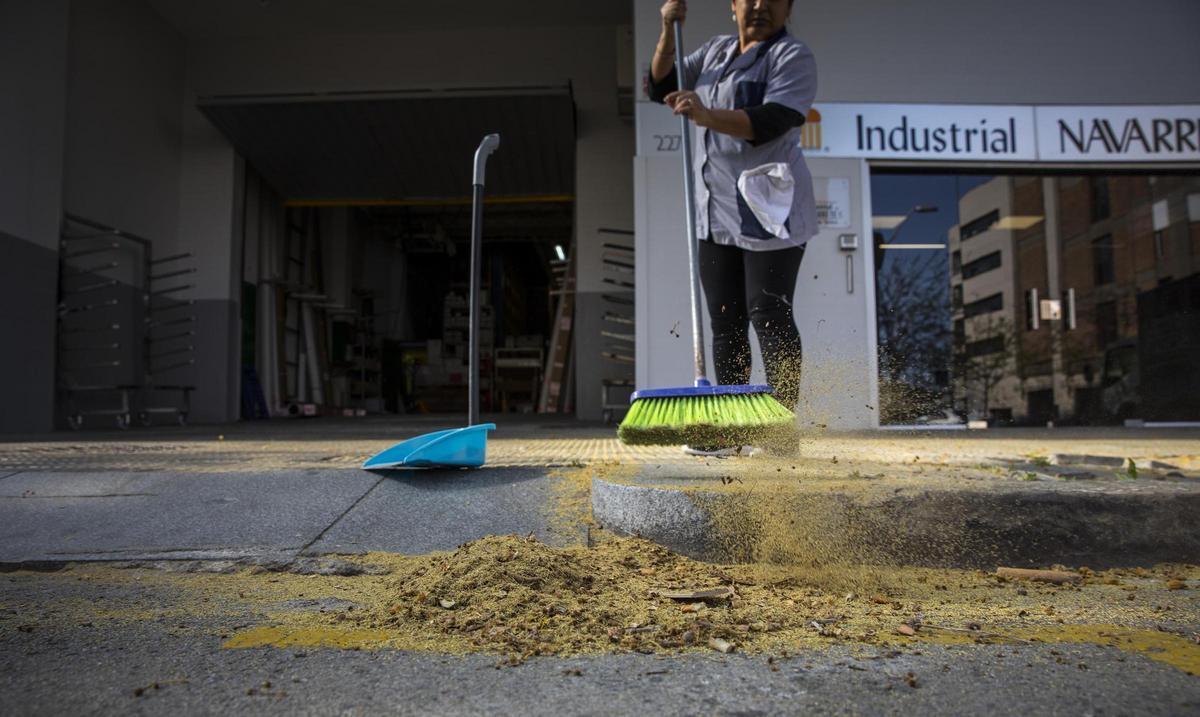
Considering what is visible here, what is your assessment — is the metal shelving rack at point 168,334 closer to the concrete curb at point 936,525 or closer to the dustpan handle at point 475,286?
the dustpan handle at point 475,286

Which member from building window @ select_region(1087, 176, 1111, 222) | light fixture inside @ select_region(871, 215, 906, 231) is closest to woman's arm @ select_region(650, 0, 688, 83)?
light fixture inside @ select_region(871, 215, 906, 231)

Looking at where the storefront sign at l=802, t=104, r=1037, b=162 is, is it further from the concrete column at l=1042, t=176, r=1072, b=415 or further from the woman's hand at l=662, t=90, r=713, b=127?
the woman's hand at l=662, t=90, r=713, b=127

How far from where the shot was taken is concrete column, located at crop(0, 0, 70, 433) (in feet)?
21.8

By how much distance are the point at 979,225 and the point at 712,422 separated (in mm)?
5846

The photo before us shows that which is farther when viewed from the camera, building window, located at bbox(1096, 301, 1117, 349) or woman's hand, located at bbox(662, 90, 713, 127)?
building window, located at bbox(1096, 301, 1117, 349)

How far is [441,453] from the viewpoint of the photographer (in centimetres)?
257

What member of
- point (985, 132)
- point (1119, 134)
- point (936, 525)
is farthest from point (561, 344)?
point (936, 525)

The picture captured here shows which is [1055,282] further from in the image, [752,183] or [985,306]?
[752,183]

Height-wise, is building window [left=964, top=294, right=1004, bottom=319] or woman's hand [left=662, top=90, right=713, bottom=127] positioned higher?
woman's hand [left=662, top=90, right=713, bottom=127]

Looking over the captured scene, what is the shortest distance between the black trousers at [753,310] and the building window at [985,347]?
181 inches

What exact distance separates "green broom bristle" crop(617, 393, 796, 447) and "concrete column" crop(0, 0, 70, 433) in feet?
21.9

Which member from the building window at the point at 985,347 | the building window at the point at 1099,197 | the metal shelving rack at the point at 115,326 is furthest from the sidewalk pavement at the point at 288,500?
the metal shelving rack at the point at 115,326

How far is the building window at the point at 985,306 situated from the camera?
6828 millimetres

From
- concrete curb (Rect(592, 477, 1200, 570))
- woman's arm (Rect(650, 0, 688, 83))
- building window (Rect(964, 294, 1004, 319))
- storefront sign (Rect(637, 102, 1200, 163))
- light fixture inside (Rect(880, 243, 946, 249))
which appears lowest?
concrete curb (Rect(592, 477, 1200, 570))
